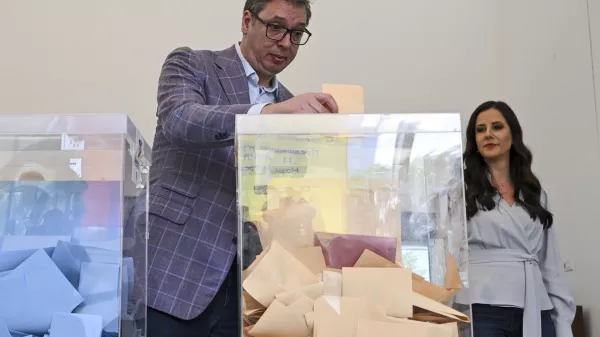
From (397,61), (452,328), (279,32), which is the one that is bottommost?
(452,328)

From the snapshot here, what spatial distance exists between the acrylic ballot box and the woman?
3.86 ft

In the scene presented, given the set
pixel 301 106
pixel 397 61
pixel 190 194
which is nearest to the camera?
pixel 301 106

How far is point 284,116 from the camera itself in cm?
93

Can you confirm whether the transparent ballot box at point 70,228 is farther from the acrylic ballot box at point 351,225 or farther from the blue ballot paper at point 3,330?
the acrylic ballot box at point 351,225

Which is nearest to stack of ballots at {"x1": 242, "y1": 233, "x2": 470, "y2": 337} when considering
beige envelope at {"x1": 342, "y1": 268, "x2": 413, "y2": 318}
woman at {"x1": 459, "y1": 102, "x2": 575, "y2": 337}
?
beige envelope at {"x1": 342, "y1": 268, "x2": 413, "y2": 318}

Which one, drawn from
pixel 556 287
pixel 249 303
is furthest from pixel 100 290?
pixel 556 287

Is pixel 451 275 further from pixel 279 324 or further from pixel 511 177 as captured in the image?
pixel 511 177

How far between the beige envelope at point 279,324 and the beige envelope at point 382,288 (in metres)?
0.07

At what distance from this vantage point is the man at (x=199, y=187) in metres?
1.09

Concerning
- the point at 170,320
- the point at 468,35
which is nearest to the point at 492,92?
the point at 468,35

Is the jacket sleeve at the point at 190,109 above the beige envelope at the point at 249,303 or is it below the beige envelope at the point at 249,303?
above

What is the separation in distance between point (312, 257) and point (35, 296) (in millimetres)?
336

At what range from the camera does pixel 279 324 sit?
849 millimetres

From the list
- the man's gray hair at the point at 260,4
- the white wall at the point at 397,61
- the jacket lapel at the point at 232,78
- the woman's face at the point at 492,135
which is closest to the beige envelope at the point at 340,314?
the jacket lapel at the point at 232,78
